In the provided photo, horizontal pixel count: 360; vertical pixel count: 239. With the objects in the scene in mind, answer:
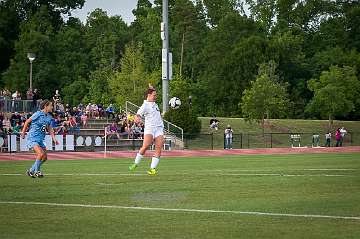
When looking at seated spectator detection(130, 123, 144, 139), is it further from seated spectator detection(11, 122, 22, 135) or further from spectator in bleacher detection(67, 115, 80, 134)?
seated spectator detection(11, 122, 22, 135)

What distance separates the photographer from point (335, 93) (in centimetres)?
8400

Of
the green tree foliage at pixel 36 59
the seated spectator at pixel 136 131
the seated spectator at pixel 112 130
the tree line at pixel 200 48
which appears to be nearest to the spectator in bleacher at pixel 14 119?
the seated spectator at pixel 112 130

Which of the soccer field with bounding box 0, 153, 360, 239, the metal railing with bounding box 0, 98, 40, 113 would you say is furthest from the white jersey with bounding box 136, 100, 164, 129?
the metal railing with bounding box 0, 98, 40, 113

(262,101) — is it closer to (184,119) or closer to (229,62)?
(184,119)

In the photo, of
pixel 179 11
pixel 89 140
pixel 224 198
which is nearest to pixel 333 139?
pixel 89 140

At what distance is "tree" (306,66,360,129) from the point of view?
83812mm

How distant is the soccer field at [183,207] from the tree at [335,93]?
64.1 metres

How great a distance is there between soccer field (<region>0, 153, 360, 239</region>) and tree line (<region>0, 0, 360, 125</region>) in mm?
69151

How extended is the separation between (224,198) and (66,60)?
91759 mm

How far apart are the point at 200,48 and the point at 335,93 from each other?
4038 cm

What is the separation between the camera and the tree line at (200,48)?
9994 centimetres

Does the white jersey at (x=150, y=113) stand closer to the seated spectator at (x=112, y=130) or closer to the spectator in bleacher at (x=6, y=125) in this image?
the spectator in bleacher at (x=6, y=125)

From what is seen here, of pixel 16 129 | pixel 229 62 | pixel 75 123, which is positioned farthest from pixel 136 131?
pixel 229 62

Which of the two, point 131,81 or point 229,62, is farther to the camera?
point 229,62
